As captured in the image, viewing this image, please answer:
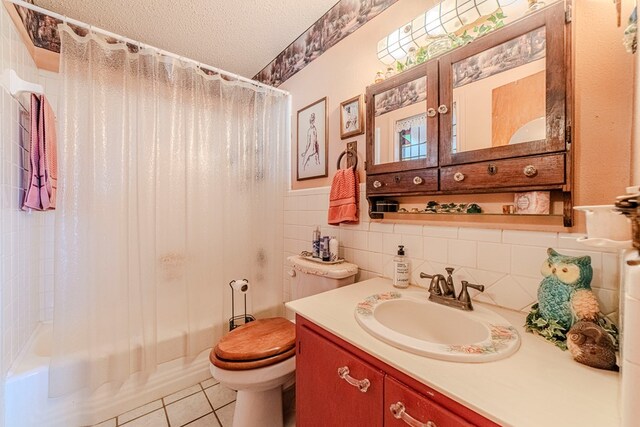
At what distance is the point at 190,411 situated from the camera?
1.46 metres

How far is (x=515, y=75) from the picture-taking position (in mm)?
898

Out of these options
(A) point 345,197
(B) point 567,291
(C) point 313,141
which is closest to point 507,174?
(B) point 567,291

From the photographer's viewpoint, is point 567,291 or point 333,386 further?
point 333,386

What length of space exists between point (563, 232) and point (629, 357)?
633mm

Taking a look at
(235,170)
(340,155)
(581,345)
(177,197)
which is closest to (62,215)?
(177,197)

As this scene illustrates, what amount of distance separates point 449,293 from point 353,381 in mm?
498

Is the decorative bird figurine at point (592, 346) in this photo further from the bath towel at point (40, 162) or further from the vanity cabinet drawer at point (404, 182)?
the bath towel at point (40, 162)

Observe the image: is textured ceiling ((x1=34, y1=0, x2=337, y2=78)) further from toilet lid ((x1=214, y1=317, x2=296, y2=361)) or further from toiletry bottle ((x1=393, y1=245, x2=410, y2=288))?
toilet lid ((x1=214, y1=317, x2=296, y2=361))

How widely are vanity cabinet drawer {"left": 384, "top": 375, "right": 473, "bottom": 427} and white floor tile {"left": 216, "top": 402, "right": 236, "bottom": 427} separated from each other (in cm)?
111

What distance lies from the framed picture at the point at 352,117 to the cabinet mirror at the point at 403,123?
122 millimetres

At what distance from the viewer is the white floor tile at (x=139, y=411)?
141 centimetres

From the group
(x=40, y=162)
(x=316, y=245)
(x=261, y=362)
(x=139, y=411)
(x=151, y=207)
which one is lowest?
(x=139, y=411)

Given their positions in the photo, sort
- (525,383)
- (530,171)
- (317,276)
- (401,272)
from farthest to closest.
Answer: (317,276) < (401,272) < (530,171) < (525,383)

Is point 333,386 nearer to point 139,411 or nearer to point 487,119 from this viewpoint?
point 487,119
